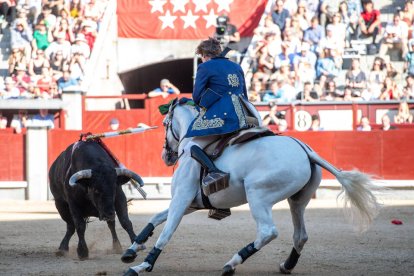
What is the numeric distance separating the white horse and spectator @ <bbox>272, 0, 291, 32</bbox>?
38.3 feet

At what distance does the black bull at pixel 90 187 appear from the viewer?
8609 millimetres

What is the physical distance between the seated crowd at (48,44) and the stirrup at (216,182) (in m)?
11.6

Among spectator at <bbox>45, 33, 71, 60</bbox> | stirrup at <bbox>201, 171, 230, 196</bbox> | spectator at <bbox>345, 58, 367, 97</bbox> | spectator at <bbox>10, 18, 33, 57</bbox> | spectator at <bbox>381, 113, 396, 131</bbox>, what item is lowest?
spectator at <bbox>381, 113, 396, 131</bbox>

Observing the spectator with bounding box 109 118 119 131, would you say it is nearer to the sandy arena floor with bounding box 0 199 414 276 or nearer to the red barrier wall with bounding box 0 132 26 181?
the red barrier wall with bounding box 0 132 26 181

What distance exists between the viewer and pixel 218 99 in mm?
7449

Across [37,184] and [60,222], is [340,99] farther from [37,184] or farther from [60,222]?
[60,222]

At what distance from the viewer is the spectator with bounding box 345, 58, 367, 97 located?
57.5ft

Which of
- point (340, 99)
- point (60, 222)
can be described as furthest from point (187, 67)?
point (60, 222)

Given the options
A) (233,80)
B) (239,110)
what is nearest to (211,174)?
(239,110)

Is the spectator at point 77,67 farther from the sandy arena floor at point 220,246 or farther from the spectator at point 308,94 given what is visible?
the sandy arena floor at point 220,246

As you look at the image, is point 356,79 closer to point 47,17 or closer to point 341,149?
point 341,149

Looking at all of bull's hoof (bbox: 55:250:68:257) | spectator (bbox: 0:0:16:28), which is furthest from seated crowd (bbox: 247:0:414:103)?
bull's hoof (bbox: 55:250:68:257)

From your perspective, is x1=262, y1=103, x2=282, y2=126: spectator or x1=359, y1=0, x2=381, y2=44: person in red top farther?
x1=359, y1=0, x2=381, y2=44: person in red top

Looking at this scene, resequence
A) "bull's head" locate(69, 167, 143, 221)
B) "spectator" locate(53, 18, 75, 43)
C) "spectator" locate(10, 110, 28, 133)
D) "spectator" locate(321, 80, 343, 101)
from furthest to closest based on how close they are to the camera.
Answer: "spectator" locate(53, 18, 75, 43)
"spectator" locate(10, 110, 28, 133)
"spectator" locate(321, 80, 343, 101)
"bull's head" locate(69, 167, 143, 221)
